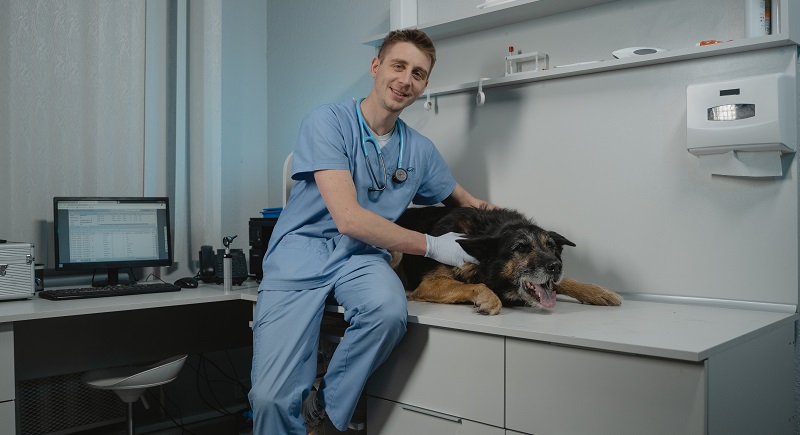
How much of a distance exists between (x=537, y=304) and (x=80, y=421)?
6.31ft

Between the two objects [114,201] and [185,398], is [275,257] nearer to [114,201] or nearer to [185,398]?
[114,201]

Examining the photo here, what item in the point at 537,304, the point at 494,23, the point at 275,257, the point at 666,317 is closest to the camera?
the point at 666,317

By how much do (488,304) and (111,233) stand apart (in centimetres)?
158

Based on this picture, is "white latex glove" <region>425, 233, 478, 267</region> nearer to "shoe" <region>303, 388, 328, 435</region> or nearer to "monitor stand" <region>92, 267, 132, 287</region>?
"shoe" <region>303, 388, 328, 435</region>

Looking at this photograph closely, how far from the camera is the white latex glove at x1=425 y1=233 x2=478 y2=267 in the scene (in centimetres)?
187

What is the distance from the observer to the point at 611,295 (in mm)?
1849

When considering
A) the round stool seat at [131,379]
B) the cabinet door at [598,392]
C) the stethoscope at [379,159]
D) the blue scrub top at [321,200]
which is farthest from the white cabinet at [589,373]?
the round stool seat at [131,379]

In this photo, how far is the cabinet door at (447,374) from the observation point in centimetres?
152

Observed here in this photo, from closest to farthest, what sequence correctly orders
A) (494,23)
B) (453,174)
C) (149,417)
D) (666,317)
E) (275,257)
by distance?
(666,317)
(275,257)
(494,23)
(453,174)
(149,417)

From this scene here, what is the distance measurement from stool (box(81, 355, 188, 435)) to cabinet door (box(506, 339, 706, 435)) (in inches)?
47.3

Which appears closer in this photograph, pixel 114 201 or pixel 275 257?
pixel 275 257

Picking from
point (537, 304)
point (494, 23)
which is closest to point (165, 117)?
point (494, 23)

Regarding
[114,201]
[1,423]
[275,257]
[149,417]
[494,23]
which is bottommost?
[149,417]

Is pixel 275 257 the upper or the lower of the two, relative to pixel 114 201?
lower
